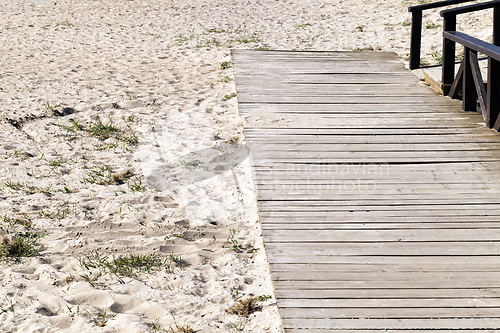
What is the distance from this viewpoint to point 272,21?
12.0 m

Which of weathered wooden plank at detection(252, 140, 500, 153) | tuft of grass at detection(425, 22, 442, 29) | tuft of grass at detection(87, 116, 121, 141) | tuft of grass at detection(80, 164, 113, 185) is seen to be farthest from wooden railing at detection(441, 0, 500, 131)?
tuft of grass at detection(87, 116, 121, 141)

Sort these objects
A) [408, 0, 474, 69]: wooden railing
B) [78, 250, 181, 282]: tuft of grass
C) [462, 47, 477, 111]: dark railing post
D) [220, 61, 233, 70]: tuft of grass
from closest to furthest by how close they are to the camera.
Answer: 1. [78, 250, 181, 282]: tuft of grass
2. [462, 47, 477, 111]: dark railing post
3. [408, 0, 474, 69]: wooden railing
4. [220, 61, 233, 70]: tuft of grass

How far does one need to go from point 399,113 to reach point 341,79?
1.47 metres

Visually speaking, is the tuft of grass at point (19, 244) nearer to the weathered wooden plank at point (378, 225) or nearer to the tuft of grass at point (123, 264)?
the tuft of grass at point (123, 264)

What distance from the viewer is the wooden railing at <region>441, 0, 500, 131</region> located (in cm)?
479

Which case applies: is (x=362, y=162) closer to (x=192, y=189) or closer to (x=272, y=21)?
(x=192, y=189)

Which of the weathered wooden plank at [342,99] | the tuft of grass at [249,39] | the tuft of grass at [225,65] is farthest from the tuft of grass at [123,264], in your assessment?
the tuft of grass at [249,39]

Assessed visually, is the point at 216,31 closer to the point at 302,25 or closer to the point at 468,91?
the point at 302,25

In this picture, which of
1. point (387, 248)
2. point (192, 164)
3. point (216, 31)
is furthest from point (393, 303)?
point (216, 31)

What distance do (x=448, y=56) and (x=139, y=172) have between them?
3872 millimetres

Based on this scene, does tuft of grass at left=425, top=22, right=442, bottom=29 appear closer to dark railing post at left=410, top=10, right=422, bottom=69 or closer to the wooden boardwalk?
dark railing post at left=410, top=10, right=422, bottom=69

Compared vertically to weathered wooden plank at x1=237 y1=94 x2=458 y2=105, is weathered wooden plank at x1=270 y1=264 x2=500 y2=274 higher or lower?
lower

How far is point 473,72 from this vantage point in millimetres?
5109

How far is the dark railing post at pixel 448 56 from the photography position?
5.91m
